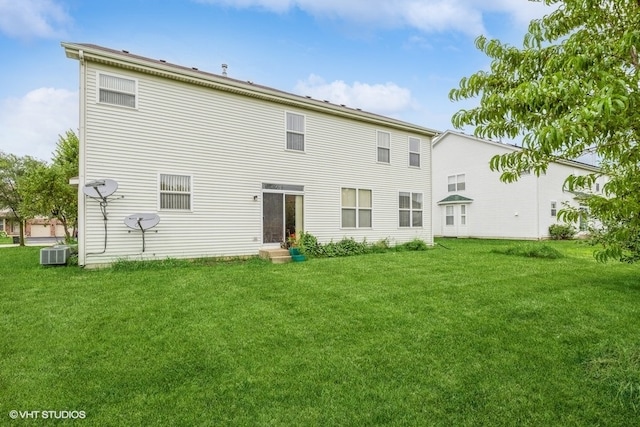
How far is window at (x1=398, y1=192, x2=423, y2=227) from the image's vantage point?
46.6 ft

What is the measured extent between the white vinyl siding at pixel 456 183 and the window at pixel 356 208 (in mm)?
12325

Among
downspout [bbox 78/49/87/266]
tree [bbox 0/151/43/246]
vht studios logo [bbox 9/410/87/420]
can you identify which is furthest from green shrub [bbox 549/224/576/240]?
tree [bbox 0/151/43/246]

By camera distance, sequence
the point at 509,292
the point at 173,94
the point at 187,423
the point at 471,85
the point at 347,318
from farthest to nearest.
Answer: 1. the point at 173,94
2. the point at 509,292
3. the point at 347,318
4. the point at 471,85
5. the point at 187,423

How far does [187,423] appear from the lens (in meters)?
2.46

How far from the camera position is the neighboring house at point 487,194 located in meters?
19.7

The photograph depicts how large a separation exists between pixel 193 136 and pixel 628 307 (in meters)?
10.4

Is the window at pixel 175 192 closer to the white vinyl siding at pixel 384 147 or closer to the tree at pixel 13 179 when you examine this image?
the white vinyl siding at pixel 384 147

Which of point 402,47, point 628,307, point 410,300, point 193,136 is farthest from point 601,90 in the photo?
point 402,47

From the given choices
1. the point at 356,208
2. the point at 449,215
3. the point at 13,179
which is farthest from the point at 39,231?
the point at 449,215

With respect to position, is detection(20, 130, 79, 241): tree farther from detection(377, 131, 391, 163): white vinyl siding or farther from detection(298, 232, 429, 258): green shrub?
detection(377, 131, 391, 163): white vinyl siding

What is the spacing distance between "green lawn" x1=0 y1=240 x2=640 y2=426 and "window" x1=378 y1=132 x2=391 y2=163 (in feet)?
25.2

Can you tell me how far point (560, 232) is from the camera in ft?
63.7

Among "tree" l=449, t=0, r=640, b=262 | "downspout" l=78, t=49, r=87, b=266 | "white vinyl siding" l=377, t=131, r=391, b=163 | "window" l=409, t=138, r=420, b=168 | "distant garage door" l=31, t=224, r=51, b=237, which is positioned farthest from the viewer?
"distant garage door" l=31, t=224, r=51, b=237

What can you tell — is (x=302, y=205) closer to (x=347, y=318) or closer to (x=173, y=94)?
(x=173, y=94)
